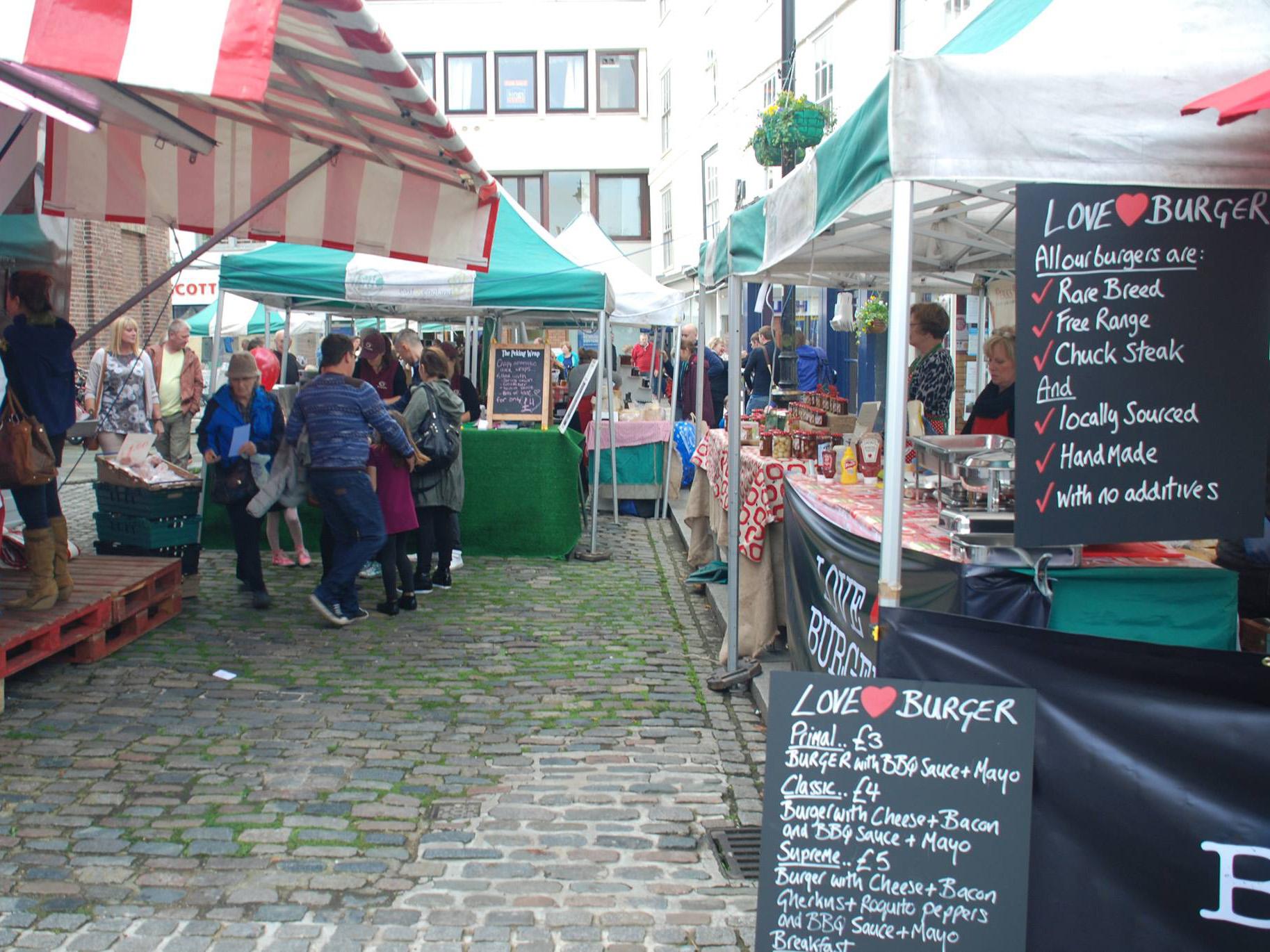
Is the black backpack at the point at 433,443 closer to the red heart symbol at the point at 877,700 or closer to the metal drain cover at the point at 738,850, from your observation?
the metal drain cover at the point at 738,850

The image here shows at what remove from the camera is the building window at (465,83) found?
33562 mm

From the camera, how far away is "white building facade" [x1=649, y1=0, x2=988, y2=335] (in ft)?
45.6

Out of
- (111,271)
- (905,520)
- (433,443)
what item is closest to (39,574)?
(433,443)

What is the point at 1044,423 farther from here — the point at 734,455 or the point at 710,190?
the point at 710,190

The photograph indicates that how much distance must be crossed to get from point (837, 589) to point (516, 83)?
31977 millimetres

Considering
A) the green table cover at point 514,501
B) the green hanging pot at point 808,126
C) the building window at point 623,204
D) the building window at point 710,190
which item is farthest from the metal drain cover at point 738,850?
the building window at point 623,204

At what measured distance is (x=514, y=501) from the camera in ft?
32.4

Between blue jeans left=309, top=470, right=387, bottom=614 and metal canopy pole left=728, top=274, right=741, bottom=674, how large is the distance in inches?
93.3

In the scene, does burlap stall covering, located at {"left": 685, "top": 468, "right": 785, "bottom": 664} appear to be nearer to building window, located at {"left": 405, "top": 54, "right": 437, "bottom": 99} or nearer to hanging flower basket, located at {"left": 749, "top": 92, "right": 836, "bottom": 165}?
hanging flower basket, located at {"left": 749, "top": 92, "right": 836, "bottom": 165}

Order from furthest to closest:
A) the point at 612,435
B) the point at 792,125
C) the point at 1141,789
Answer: the point at 792,125 < the point at 612,435 < the point at 1141,789

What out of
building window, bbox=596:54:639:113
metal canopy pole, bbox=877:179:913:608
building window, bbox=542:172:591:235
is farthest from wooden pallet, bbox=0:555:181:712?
building window, bbox=596:54:639:113

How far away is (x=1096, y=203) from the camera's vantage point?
3152 mm

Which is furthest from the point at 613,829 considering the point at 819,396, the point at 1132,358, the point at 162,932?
the point at 819,396

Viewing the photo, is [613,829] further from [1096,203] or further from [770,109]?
[770,109]
